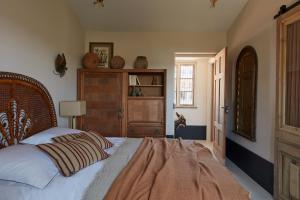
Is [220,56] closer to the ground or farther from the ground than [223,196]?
farther from the ground

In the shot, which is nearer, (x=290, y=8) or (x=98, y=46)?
(x=290, y=8)

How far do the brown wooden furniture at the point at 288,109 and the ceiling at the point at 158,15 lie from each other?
4.69ft

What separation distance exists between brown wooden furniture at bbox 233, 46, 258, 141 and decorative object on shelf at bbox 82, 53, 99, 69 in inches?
104

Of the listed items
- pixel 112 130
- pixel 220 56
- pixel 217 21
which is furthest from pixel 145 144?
pixel 217 21

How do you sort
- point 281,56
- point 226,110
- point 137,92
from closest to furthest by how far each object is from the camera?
point 281,56, point 226,110, point 137,92

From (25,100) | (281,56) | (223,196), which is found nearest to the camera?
(223,196)

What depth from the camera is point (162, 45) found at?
494cm

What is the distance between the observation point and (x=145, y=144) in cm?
289

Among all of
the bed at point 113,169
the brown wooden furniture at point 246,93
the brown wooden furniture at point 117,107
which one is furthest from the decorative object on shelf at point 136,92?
the brown wooden furniture at point 246,93

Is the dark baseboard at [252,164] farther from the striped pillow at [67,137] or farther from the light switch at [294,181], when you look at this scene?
the striped pillow at [67,137]

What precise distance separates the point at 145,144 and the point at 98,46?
2801 millimetres

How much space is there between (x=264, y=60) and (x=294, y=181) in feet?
5.45

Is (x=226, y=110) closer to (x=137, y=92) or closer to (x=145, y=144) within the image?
(x=137, y=92)

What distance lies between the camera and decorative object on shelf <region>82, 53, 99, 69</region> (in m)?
4.59
